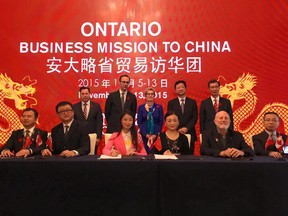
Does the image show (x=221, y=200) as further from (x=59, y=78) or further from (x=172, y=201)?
(x=59, y=78)

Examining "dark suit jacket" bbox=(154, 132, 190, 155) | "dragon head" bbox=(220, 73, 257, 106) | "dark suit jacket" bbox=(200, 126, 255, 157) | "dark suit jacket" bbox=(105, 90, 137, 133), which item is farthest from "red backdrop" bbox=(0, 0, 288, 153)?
"dark suit jacket" bbox=(200, 126, 255, 157)

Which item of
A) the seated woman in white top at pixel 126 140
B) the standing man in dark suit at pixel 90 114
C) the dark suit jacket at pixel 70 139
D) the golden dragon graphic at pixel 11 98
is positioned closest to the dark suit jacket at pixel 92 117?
the standing man in dark suit at pixel 90 114

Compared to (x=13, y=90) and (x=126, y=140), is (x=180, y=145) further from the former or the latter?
(x=13, y=90)

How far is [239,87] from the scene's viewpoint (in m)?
5.20

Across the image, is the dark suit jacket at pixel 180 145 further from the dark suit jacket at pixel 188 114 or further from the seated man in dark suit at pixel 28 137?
the dark suit jacket at pixel 188 114

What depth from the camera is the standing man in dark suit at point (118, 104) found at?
464 cm

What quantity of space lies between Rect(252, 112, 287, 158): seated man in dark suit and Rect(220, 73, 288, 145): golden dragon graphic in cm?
204

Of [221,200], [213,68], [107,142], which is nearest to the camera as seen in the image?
[221,200]

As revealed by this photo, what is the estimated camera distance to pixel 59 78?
5254 millimetres

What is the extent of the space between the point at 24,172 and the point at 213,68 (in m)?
3.59

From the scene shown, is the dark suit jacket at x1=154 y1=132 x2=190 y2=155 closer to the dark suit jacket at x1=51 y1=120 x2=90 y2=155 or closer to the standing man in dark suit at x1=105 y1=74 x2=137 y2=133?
the dark suit jacket at x1=51 y1=120 x2=90 y2=155

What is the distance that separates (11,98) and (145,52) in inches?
84.8

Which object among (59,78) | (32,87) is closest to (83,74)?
(59,78)

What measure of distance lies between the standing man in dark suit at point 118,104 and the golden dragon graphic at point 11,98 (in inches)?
52.2
